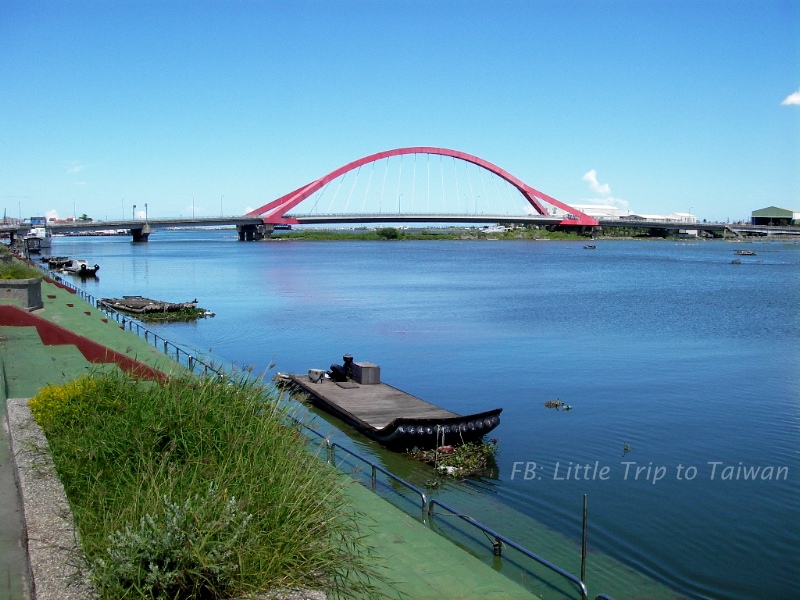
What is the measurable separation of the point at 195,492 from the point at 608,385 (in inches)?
593

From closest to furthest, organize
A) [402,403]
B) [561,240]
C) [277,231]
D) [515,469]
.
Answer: [515,469], [402,403], [561,240], [277,231]

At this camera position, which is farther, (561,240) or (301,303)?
(561,240)

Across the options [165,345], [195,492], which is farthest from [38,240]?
[195,492]

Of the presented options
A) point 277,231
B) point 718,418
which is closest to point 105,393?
point 718,418

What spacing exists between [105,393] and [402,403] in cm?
888

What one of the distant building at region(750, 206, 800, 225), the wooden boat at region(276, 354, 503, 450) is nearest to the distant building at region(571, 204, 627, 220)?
the distant building at region(750, 206, 800, 225)

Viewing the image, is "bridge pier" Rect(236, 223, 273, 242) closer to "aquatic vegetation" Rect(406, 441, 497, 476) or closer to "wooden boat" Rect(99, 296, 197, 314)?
"wooden boat" Rect(99, 296, 197, 314)

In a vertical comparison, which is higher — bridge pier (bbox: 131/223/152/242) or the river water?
bridge pier (bbox: 131/223/152/242)

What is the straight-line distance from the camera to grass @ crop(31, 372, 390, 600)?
383cm

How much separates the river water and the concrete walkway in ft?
6.45

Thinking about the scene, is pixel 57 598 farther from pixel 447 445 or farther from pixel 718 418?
pixel 718 418

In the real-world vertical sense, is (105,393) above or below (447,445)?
above

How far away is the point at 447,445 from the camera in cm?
1291

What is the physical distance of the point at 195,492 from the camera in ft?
14.8
